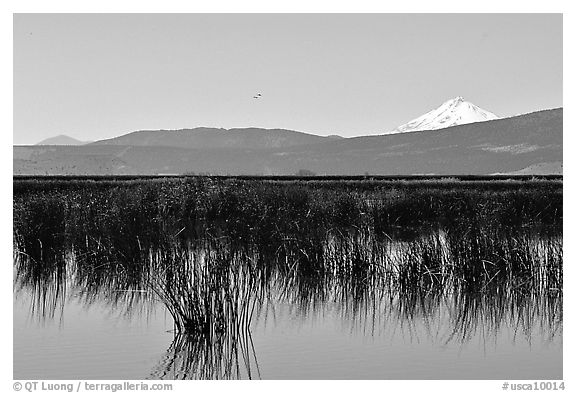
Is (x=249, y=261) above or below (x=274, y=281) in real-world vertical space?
above

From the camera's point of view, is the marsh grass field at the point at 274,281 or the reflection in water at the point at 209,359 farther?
the marsh grass field at the point at 274,281

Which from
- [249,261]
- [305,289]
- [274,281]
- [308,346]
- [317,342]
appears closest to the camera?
[308,346]

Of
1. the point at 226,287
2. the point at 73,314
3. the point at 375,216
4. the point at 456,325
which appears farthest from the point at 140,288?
the point at 375,216

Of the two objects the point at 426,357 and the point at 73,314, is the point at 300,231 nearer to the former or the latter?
the point at 73,314

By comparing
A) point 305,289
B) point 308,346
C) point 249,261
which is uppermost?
point 249,261

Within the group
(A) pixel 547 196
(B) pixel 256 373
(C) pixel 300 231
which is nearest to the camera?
(B) pixel 256 373

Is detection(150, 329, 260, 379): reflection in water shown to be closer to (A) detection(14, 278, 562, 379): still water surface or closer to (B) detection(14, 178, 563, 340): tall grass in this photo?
(A) detection(14, 278, 562, 379): still water surface

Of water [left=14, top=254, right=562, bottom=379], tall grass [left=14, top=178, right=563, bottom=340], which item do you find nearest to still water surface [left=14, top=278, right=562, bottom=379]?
water [left=14, top=254, right=562, bottom=379]

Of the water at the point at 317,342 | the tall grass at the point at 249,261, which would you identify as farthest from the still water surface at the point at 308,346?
the tall grass at the point at 249,261

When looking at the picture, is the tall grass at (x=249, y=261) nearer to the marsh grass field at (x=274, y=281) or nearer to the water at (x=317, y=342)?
the marsh grass field at (x=274, y=281)

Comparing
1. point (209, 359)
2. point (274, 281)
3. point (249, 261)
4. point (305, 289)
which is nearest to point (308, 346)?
point (209, 359)

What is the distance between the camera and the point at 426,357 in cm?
895

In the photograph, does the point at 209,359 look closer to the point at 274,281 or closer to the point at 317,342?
the point at 317,342

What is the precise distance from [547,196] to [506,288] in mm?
13455
